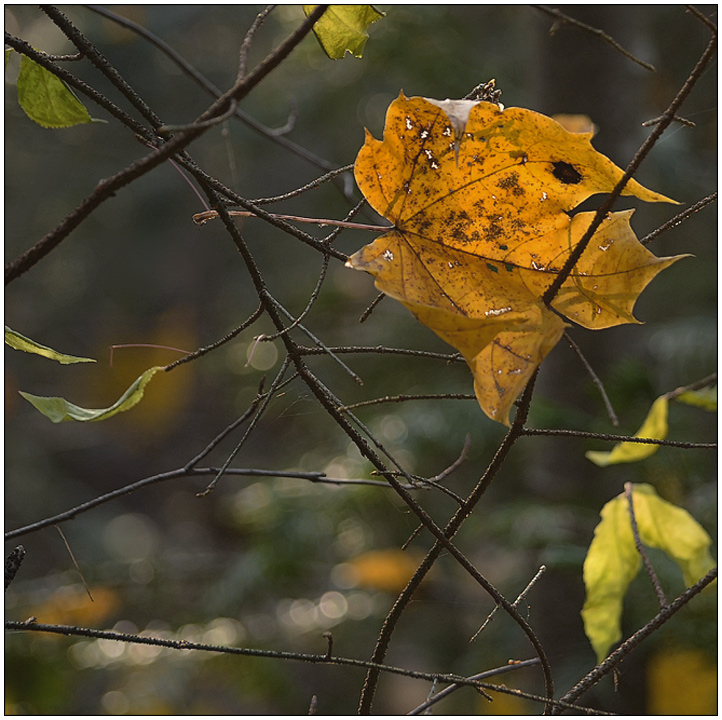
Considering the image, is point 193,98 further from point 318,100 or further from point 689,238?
point 689,238

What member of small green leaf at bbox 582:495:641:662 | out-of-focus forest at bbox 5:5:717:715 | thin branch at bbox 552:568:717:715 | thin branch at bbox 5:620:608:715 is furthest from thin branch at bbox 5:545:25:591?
small green leaf at bbox 582:495:641:662

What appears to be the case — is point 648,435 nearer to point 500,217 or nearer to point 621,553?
point 621,553

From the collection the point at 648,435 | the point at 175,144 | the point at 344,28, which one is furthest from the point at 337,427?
the point at 175,144

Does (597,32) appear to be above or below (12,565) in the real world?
above

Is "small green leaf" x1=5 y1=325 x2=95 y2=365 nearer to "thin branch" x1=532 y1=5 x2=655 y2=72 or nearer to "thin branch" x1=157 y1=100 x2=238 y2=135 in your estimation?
"thin branch" x1=157 y1=100 x2=238 y2=135

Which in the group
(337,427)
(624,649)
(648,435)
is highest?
(337,427)

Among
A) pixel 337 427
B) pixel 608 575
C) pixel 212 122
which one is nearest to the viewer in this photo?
pixel 212 122

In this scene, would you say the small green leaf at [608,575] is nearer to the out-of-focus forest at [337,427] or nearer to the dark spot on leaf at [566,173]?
the out-of-focus forest at [337,427]
